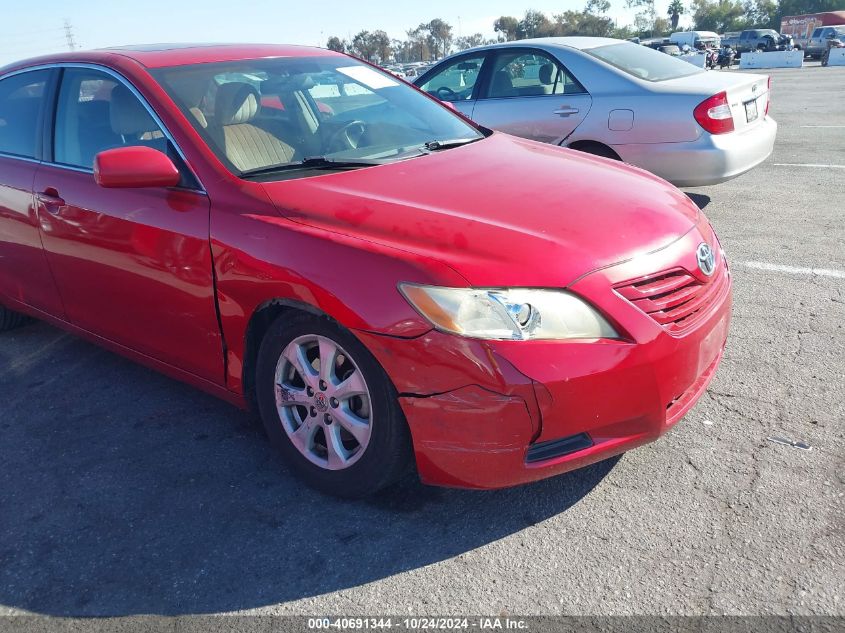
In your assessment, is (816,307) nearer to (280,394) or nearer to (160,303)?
(280,394)

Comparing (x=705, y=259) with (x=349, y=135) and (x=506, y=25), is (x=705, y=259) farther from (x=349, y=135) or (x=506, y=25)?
(x=506, y=25)

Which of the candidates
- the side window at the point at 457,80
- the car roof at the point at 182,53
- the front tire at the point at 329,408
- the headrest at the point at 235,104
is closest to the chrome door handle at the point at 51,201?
the car roof at the point at 182,53

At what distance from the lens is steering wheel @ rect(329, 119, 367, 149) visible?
3391mm

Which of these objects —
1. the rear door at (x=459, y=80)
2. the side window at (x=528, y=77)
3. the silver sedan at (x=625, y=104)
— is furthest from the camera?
the rear door at (x=459, y=80)

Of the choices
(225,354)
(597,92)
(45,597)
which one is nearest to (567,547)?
(225,354)

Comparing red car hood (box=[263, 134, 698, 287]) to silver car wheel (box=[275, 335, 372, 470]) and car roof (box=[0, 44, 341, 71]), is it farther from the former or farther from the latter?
car roof (box=[0, 44, 341, 71])

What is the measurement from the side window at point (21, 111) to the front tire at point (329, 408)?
205 cm

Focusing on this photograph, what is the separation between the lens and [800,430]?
10.1 feet

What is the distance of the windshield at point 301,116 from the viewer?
3.16 m

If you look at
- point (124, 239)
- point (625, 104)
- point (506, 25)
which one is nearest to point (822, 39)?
point (625, 104)

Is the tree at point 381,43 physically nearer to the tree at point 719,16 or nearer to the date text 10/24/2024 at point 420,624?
the tree at point 719,16

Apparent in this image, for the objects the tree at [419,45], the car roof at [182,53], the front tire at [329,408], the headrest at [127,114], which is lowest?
the tree at [419,45]

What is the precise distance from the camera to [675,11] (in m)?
108

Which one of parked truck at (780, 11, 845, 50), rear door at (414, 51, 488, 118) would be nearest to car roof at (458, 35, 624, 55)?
rear door at (414, 51, 488, 118)
